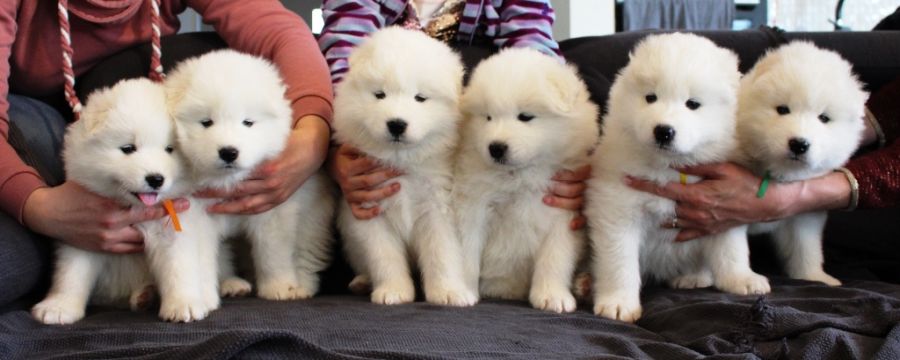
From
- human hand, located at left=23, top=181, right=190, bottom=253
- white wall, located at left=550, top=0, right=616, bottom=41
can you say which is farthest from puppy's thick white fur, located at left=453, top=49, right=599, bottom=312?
white wall, located at left=550, top=0, right=616, bottom=41

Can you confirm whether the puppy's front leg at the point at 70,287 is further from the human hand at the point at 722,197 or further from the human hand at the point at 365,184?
the human hand at the point at 722,197

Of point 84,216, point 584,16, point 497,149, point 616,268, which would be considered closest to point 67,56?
point 84,216

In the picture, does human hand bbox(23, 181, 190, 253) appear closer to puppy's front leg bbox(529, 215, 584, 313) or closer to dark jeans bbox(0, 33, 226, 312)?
dark jeans bbox(0, 33, 226, 312)

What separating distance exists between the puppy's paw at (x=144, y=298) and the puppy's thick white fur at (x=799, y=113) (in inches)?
61.2

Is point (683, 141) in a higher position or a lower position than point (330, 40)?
lower

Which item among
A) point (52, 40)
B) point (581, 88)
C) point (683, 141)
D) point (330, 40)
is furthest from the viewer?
point (330, 40)

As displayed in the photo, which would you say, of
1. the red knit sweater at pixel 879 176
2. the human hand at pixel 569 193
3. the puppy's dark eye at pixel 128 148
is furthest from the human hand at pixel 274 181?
the red knit sweater at pixel 879 176

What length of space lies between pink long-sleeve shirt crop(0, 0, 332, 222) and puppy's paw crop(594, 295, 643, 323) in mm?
952

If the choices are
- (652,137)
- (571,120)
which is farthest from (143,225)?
(652,137)

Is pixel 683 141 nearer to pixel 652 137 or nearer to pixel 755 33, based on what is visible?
pixel 652 137

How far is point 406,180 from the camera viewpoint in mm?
2064

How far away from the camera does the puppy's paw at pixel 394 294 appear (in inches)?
75.9

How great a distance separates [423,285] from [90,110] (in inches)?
36.3

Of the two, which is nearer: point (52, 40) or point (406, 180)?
point (406, 180)
